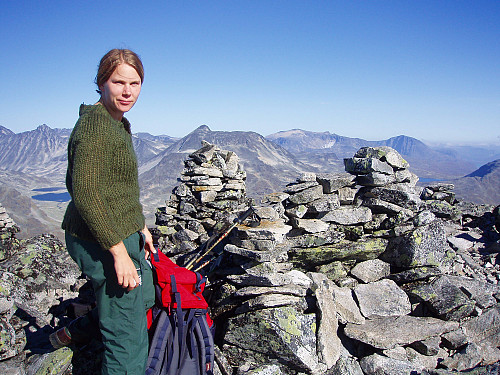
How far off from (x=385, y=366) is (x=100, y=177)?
5.89 m

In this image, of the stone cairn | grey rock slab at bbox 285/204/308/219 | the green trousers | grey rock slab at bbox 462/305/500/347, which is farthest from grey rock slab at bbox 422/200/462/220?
the green trousers

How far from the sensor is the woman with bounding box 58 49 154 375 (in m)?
3.26

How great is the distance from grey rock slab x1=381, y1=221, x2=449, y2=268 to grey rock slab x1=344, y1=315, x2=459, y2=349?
1.33 meters

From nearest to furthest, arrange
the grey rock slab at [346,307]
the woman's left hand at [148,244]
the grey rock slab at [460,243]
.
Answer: the woman's left hand at [148,244], the grey rock slab at [346,307], the grey rock slab at [460,243]

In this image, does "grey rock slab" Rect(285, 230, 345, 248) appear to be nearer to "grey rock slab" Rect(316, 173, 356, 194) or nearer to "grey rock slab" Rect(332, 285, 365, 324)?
"grey rock slab" Rect(332, 285, 365, 324)

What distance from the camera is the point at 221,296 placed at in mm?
6590

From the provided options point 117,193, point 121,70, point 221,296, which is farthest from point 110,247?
point 221,296

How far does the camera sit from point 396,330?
6309 millimetres

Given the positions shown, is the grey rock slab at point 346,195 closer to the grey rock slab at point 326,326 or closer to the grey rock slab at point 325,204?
the grey rock slab at point 325,204

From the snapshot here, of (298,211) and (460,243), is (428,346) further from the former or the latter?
(460,243)

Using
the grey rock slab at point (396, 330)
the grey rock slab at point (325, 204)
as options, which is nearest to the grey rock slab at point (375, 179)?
the grey rock slab at point (325, 204)

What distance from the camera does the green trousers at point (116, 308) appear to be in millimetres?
3793

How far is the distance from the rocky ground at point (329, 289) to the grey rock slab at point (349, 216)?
27mm

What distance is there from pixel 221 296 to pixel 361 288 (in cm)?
327
